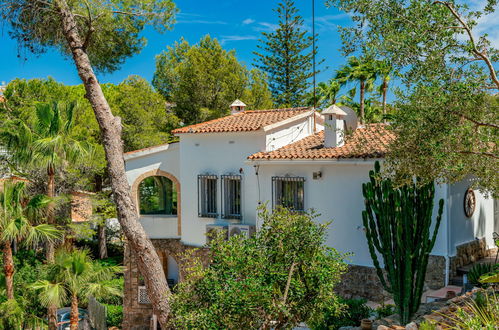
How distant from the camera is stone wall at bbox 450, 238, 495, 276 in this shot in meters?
15.1

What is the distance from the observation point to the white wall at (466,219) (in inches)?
598

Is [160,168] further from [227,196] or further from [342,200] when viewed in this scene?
[342,200]

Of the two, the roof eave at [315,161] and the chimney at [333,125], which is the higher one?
the chimney at [333,125]

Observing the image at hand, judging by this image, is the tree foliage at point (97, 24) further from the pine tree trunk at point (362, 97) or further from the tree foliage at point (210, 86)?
the tree foliage at point (210, 86)

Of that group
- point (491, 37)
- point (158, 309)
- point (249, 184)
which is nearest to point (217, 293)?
point (158, 309)

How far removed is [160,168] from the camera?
825 inches

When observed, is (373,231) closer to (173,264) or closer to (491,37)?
(491,37)

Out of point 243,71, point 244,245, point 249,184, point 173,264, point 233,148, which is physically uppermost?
point 243,71

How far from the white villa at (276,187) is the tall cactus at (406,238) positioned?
1.74 metres

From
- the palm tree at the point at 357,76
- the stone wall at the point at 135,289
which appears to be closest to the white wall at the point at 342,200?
the stone wall at the point at 135,289

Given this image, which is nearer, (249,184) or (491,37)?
(491,37)

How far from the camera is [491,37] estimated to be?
34.6ft

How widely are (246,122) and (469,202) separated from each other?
27.9 ft

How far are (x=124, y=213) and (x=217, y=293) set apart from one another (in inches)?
219
